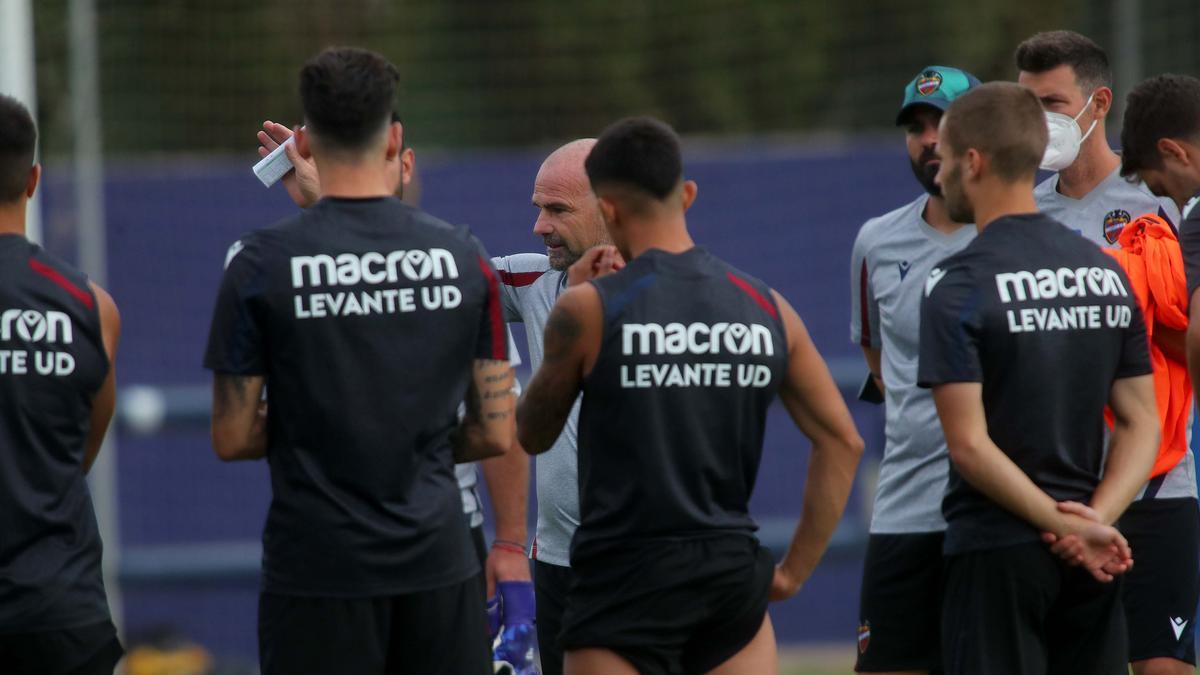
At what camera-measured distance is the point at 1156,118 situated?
4.68m

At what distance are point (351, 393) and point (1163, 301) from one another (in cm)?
231

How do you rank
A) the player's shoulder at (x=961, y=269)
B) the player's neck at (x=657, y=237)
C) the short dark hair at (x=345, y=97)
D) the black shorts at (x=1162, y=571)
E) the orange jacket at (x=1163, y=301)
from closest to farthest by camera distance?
1. the short dark hair at (x=345, y=97)
2. the player's neck at (x=657, y=237)
3. the player's shoulder at (x=961, y=269)
4. the orange jacket at (x=1163, y=301)
5. the black shorts at (x=1162, y=571)

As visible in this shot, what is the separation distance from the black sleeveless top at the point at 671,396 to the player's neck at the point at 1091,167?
170 cm

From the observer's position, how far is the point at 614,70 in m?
13.0

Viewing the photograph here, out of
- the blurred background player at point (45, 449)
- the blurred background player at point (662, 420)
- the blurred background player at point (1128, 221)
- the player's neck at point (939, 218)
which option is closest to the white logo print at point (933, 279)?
the blurred background player at point (662, 420)

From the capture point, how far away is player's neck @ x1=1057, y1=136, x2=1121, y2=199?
5102 mm

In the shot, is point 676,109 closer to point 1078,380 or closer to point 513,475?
point 513,475

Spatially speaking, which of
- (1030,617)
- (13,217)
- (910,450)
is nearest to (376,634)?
(13,217)

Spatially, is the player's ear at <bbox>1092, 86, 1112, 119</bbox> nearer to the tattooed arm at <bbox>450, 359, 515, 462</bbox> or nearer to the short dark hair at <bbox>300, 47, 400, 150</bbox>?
the tattooed arm at <bbox>450, 359, 515, 462</bbox>

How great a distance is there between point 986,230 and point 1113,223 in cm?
110

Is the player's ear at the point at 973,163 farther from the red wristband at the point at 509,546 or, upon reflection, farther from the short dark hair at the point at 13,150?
the short dark hair at the point at 13,150

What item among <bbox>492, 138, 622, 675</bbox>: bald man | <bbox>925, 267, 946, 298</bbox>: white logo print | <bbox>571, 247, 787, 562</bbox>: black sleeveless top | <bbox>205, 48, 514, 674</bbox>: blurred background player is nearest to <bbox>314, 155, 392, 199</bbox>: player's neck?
<bbox>205, 48, 514, 674</bbox>: blurred background player

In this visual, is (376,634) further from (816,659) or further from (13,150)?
(816,659)

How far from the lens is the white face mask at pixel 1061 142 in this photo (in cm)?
489
